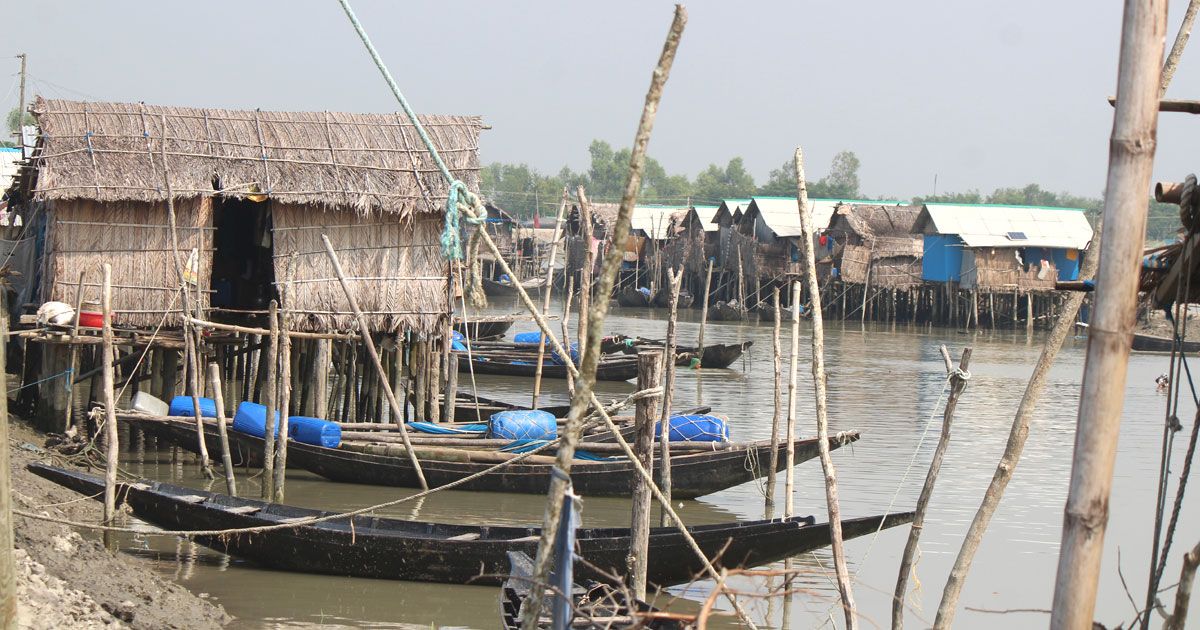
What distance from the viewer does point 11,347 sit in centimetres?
1523

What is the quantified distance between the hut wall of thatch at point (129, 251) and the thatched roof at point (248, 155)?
31cm

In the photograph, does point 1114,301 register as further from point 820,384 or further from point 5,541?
point 5,541

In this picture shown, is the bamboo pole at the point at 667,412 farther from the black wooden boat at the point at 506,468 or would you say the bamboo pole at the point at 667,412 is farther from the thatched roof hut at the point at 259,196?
the thatched roof hut at the point at 259,196

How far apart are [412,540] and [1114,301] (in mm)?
5883

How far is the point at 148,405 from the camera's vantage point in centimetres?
1168

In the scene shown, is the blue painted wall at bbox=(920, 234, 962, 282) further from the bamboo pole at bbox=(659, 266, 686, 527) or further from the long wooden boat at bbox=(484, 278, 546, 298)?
the bamboo pole at bbox=(659, 266, 686, 527)

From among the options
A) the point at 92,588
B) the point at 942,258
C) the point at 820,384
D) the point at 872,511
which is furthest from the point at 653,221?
A: the point at 820,384

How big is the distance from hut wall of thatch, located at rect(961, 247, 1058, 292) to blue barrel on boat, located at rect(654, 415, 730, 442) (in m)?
25.4

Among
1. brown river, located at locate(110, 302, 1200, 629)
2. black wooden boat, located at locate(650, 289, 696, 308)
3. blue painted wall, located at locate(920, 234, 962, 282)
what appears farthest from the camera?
black wooden boat, located at locate(650, 289, 696, 308)

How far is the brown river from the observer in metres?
7.92

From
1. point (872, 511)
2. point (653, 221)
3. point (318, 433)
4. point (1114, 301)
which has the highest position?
point (653, 221)

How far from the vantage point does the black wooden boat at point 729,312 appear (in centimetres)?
3903

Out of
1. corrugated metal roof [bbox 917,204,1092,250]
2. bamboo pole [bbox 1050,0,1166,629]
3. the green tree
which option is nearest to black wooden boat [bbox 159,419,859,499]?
bamboo pole [bbox 1050,0,1166,629]

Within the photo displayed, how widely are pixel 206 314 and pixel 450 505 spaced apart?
3917 millimetres
